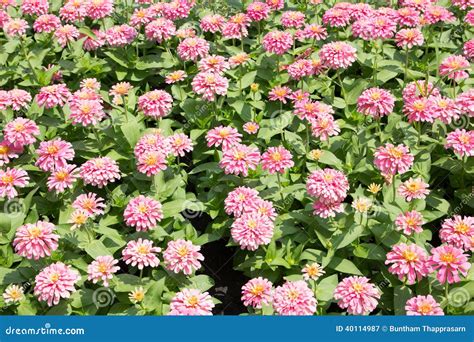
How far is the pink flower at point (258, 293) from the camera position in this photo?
3.21 metres

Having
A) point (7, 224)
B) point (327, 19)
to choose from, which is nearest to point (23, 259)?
point (7, 224)

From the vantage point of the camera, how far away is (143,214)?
3.52 metres

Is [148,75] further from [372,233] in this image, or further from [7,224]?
[372,233]

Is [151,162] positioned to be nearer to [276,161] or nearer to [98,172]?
[98,172]

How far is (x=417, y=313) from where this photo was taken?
3053 millimetres

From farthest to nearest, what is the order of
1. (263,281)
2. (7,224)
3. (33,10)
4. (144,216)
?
1. (33,10)
2. (7,224)
3. (144,216)
4. (263,281)

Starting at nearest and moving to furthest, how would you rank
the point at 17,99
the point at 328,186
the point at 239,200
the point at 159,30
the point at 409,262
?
the point at 409,262 < the point at 328,186 < the point at 239,200 < the point at 17,99 < the point at 159,30

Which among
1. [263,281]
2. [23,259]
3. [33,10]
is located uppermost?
[33,10]

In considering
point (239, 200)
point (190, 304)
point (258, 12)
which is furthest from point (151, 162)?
point (258, 12)

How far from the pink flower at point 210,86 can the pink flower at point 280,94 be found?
36cm

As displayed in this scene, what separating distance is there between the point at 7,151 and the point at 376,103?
7.61ft

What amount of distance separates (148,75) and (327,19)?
144 cm

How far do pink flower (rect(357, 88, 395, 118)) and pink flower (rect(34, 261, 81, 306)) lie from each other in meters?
1.99

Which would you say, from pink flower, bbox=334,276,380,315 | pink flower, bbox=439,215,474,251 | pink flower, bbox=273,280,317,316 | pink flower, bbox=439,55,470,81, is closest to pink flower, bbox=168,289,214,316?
pink flower, bbox=273,280,317,316
